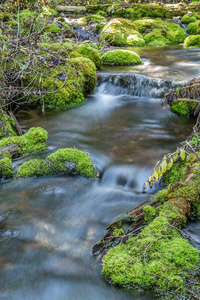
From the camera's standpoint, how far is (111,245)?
3.02 metres

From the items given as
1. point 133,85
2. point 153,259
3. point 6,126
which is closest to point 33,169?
point 6,126

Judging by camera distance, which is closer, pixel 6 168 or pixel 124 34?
pixel 6 168

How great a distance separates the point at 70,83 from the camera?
830 cm

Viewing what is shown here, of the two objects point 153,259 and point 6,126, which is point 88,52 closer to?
point 6,126

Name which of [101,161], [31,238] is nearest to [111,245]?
[31,238]

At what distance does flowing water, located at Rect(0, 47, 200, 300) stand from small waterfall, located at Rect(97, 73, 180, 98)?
3 cm

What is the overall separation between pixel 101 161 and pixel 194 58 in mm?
8036

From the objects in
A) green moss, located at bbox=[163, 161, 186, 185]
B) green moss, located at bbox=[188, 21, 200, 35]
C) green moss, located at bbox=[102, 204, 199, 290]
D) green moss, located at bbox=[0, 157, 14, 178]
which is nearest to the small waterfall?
green moss, located at bbox=[163, 161, 186, 185]

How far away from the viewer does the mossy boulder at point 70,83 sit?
26.3ft

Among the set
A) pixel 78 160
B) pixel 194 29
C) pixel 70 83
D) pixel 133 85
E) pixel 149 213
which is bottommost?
pixel 78 160

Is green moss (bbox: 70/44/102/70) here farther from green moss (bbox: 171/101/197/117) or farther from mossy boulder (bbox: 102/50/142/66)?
green moss (bbox: 171/101/197/117)

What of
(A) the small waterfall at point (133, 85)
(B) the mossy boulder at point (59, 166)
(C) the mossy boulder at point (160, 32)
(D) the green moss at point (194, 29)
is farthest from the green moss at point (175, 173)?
(D) the green moss at point (194, 29)

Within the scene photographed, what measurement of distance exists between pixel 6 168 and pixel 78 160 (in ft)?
3.78

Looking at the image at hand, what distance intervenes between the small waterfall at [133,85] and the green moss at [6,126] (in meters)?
3.87
